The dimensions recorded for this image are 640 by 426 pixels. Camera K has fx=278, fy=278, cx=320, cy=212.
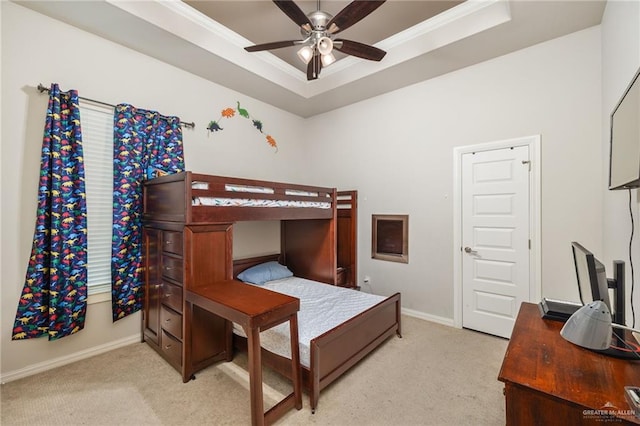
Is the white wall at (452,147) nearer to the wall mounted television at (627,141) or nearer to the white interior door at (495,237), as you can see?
the white interior door at (495,237)

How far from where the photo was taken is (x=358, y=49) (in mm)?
2412

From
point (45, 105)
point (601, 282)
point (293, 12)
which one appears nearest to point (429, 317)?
point (601, 282)

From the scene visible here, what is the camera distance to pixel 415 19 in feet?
9.42

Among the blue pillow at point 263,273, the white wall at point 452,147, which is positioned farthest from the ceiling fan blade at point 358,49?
the blue pillow at point 263,273

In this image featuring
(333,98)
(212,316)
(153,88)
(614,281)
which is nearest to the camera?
(614,281)

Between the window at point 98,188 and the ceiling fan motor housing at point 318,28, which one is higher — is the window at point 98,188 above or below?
below

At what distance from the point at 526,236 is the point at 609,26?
1.80m

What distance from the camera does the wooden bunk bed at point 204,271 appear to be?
85.4 inches

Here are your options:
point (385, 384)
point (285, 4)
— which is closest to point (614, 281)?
point (385, 384)

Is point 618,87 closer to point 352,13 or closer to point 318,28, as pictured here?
point 352,13

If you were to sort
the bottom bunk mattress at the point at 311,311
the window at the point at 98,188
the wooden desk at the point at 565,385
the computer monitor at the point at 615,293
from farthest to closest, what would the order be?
the window at the point at 98,188
the bottom bunk mattress at the point at 311,311
the computer monitor at the point at 615,293
the wooden desk at the point at 565,385

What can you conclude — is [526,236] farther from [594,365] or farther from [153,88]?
[153,88]

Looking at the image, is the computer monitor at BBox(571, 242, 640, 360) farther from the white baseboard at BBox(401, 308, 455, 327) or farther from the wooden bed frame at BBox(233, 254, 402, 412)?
the white baseboard at BBox(401, 308, 455, 327)

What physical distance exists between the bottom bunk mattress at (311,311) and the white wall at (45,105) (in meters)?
1.46
